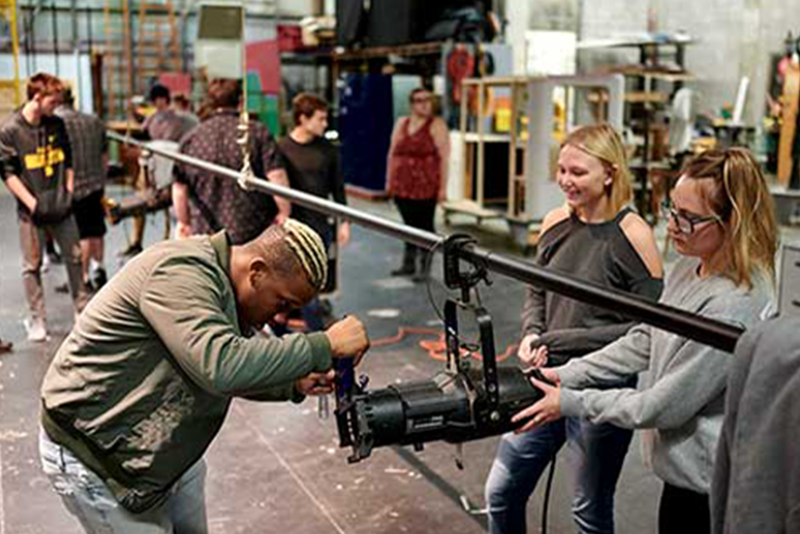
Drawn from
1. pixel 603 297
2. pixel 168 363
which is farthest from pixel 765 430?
pixel 168 363

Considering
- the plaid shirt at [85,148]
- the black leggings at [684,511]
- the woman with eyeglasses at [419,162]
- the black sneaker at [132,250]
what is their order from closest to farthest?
the black leggings at [684,511], the plaid shirt at [85,148], the woman with eyeglasses at [419,162], the black sneaker at [132,250]

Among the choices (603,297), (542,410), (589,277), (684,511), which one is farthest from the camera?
(589,277)

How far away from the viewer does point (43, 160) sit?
5.31m

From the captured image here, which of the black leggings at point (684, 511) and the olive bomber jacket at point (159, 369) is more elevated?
the olive bomber jacket at point (159, 369)

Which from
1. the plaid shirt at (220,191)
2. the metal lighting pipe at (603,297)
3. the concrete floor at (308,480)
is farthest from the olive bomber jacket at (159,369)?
the plaid shirt at (220,191)

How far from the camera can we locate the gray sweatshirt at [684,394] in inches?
66.2

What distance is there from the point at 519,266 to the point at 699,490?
0.60m

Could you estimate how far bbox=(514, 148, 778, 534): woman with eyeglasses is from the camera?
5.54ft

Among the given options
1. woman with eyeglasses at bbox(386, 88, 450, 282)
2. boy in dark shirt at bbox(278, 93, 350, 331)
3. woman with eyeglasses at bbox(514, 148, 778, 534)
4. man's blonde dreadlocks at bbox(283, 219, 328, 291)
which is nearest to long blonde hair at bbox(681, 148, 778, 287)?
woman with eyeglasses at bbox(514, 148, 778, 534)

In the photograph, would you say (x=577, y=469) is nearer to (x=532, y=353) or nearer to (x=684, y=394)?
(x=532, y=353)

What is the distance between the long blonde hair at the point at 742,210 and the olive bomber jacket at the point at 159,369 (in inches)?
30.4

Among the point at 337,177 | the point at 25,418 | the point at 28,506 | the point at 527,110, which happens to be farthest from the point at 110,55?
the point at 28,506

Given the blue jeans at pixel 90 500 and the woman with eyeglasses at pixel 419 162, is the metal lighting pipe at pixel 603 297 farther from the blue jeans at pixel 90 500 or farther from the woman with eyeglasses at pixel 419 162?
the woman with eyeglasses at pixel 419 162

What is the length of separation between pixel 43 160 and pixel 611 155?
3919 millimetres
